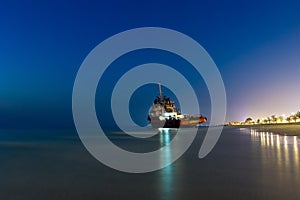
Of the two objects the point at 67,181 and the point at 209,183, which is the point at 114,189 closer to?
the point at 67,181

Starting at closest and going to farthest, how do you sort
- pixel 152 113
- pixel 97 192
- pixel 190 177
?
pixel 97 192
pixel 190 177
pixel 152 113

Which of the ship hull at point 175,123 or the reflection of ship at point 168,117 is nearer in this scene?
the ship hull at point 175,123

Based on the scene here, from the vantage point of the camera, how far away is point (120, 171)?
424 inches

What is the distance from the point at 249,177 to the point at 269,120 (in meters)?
142

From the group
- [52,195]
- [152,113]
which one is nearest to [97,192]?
[52,195]

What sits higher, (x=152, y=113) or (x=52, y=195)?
(x=152, y=113)

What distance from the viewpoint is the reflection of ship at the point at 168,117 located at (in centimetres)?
10145

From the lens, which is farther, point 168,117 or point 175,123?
point 168,117

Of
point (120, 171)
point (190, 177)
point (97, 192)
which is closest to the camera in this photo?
point (97, 192)

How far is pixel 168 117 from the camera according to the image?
104m

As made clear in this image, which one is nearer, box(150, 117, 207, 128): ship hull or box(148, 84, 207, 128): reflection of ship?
box(150, 117, 207, 128): ship hull

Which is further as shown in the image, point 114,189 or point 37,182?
point 37,182

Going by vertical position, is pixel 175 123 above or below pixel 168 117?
below

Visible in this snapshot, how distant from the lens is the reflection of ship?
101 meters
